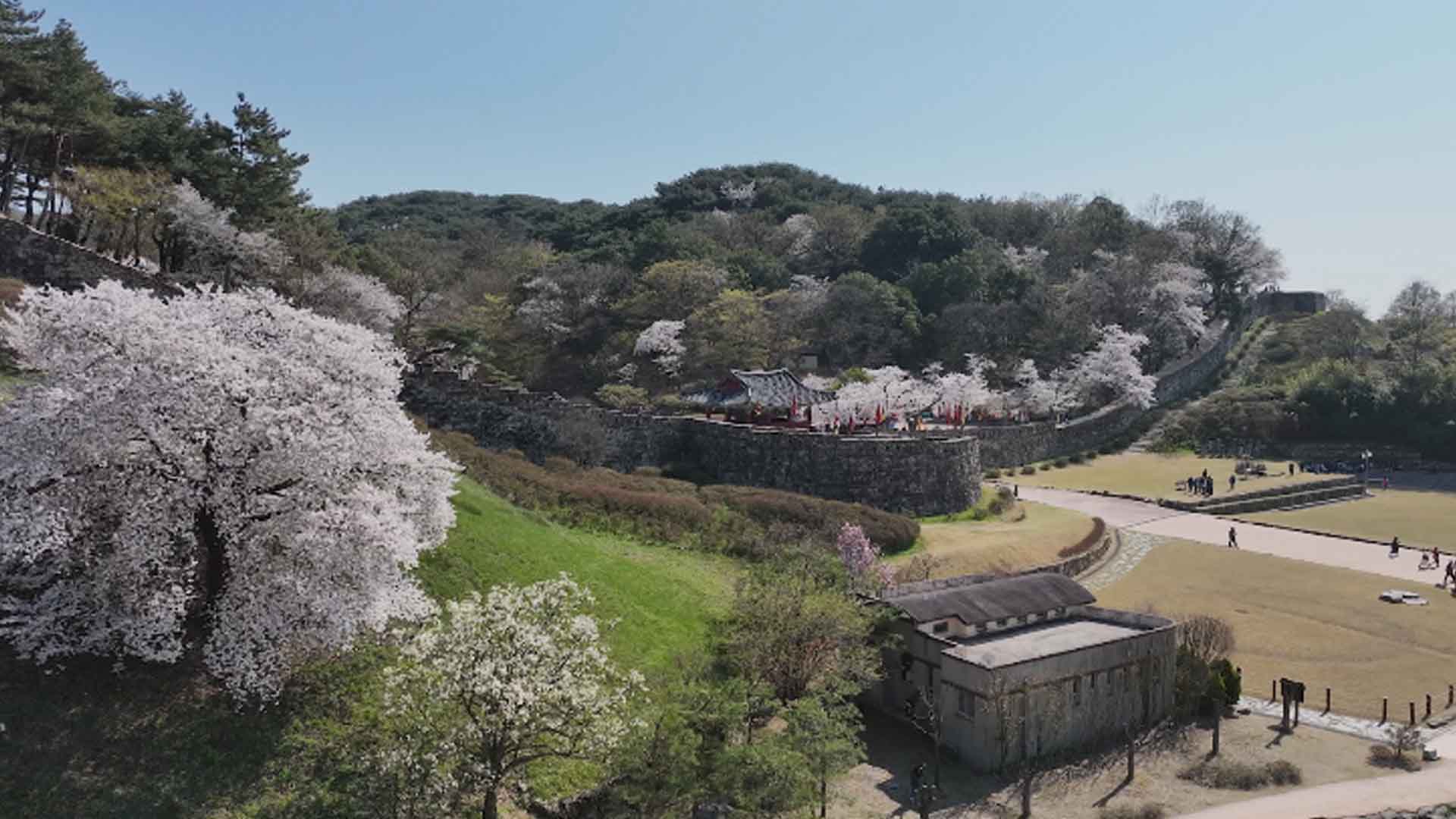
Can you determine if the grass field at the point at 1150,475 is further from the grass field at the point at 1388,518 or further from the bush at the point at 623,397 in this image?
the bush at the point at 623,397

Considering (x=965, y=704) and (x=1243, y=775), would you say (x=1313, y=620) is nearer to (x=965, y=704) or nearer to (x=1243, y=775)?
(x=1243, y=775)

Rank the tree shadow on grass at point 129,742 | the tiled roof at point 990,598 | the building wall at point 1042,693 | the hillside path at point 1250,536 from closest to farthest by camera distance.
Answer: the tree shadow on grass at point 129,742 < the building wall at point 1042,693 < the tiled roof at point 990,598 < the hillside path at point 1250,536

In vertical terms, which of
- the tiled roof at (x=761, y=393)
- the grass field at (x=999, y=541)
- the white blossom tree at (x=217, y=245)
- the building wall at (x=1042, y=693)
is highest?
the white blossom tree at (x=217, y=245)

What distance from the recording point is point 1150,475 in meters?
55.4

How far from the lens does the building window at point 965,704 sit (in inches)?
775

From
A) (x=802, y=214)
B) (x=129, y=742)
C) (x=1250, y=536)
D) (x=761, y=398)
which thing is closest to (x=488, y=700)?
(x=129, y=742)

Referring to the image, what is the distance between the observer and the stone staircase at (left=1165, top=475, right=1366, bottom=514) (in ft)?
154

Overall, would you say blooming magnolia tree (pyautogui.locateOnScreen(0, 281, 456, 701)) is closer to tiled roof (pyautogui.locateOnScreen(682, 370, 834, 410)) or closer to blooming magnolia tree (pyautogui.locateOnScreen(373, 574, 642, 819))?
blooming magnolia tree (pyautogui.locateOnScreen(373, 574, 642, 819))

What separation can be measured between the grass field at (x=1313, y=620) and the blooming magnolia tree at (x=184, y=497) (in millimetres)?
23115

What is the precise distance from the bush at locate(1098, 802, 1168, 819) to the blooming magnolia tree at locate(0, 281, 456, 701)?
13.8 meters

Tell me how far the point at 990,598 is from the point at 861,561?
510 cm

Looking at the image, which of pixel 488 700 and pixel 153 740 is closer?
pixel 488 700

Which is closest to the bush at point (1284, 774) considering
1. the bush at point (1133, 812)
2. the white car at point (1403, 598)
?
the bush at point (1133, 812)

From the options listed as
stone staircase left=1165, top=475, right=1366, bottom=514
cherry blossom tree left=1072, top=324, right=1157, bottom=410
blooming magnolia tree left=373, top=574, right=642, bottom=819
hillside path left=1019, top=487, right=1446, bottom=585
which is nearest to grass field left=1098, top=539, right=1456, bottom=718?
hillside path left=1019, top=487, right=1446, bottom=585
